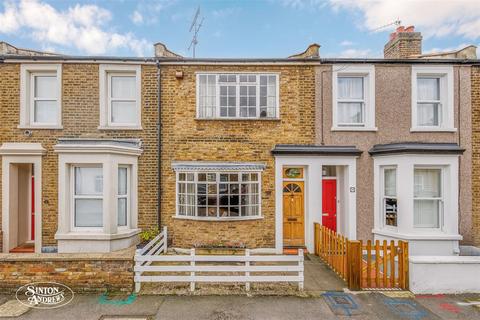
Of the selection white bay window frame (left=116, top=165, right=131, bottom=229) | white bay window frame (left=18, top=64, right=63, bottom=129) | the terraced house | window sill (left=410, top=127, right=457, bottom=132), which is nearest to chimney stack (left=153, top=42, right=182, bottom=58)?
the terraced house

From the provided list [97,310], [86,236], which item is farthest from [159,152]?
[97,310]

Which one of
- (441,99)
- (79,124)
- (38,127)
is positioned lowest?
(38,127)

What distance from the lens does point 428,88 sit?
9.07 metres

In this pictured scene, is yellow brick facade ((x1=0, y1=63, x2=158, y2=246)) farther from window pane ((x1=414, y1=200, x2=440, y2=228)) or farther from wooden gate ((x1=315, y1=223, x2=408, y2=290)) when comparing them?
window pane ((x1=414, y1=200, x2=440, y2=228))


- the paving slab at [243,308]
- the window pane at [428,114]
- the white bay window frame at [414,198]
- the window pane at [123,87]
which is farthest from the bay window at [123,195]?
Answer: the window pane at [428,114]

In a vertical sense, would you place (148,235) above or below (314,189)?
below

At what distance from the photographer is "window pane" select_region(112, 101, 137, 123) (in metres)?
8.98

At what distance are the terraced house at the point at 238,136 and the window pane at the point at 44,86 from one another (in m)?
0.04

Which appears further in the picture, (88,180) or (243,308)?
(88,180)

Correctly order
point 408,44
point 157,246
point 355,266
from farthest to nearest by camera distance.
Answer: point 408,44 < point 157,246 < point 355,266

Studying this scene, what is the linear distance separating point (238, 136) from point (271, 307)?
5.23 meters

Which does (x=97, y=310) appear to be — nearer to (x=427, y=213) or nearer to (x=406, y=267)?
(x=406, y=267)

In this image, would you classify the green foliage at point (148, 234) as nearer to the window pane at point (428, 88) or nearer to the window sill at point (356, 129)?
the window sill at point (356, 129)

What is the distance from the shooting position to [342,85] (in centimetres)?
910
